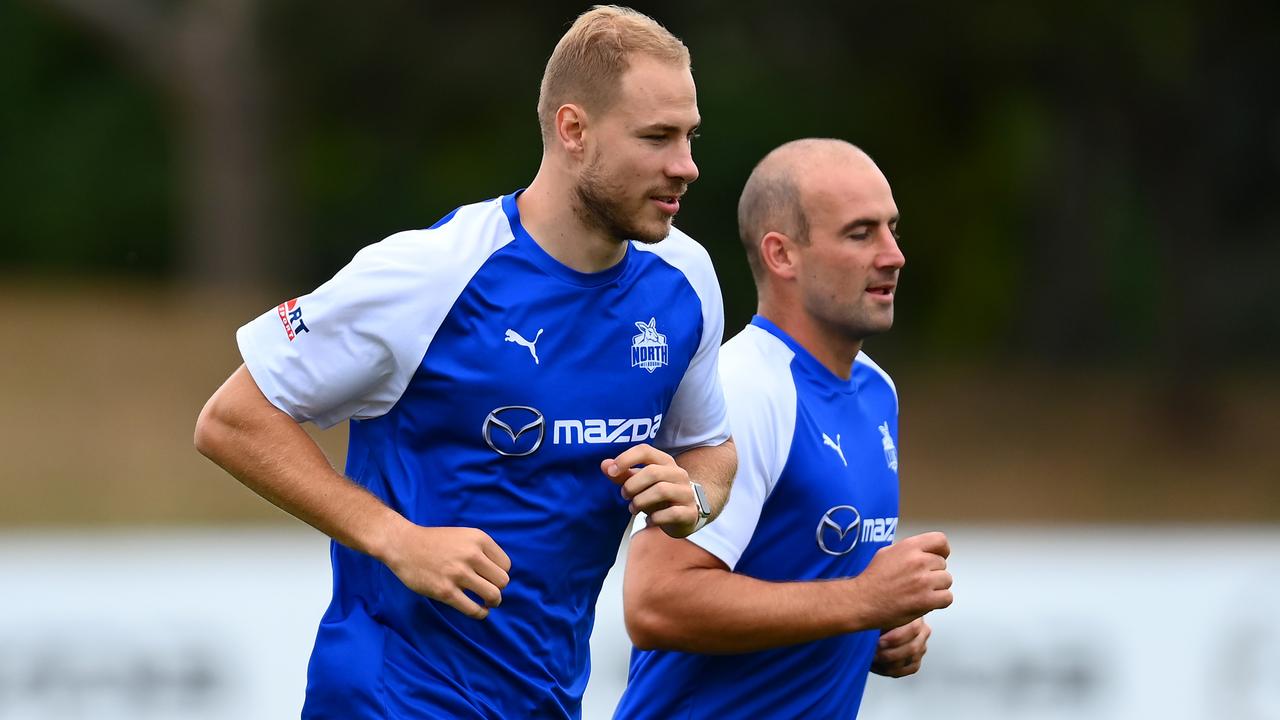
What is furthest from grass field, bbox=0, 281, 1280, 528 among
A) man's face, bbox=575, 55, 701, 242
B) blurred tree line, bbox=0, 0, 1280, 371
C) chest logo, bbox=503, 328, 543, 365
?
man's face, bbox=575, 55, 701, 242

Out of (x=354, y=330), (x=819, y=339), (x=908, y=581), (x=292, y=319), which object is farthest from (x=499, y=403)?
(x=819, y=339)

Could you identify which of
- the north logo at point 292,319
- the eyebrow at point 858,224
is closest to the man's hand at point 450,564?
the north logo at point 292,319

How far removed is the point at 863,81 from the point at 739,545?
1312 cm

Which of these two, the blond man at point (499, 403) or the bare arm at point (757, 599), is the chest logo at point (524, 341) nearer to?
the blond man at point (499, 403)

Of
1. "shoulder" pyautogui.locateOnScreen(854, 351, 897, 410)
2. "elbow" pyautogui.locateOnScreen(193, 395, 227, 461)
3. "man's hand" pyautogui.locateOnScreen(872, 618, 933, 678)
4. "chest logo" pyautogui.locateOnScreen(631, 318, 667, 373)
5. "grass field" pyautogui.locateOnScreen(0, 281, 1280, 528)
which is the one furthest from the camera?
"grass field" pyautogui.locateOnScreen(0, 281, 1280, 528)

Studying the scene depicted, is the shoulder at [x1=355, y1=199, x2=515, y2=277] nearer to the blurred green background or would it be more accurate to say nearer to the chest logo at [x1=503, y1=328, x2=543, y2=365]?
the chest logo at [x1=503, y1=328, x2=543, y2=365]

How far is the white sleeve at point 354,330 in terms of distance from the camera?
327cm

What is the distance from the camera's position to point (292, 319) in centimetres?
329

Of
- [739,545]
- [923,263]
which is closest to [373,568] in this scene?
[739,545]

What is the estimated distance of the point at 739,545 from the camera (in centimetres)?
384

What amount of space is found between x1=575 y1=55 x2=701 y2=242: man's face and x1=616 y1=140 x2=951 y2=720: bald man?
76 cm

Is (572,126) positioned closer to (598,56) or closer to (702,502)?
(598,56)

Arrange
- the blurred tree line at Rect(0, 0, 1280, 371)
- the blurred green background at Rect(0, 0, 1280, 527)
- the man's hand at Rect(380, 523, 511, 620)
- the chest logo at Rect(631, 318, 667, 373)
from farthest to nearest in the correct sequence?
the blurred tree line at Rect(0, 0, 1280, 371) < the blurred green background at Rect(0, 0, 1280, 527) < the chest logo at Rect(631, 318, 667, 373) < the man's hand at Rect(380, 523, 511, 620)

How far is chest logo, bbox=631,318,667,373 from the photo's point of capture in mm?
3518
